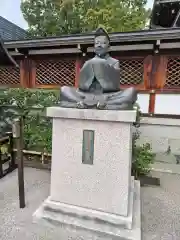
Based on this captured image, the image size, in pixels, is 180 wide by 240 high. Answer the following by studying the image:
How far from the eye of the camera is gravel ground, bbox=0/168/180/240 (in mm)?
2354

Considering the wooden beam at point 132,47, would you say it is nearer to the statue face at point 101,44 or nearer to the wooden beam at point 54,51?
the wooden beam at point 54,51

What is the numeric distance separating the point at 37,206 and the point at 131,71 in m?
4.24

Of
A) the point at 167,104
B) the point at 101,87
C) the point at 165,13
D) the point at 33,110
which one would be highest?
the point at 165,13

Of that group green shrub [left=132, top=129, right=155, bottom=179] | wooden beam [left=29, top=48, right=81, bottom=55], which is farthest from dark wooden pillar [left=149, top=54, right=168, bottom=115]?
wooden beam [left=29, top=48, right=81, bottom=55]

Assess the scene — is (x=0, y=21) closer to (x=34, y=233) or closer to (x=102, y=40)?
(x=102, y=40)

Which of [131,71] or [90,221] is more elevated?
[131,71]

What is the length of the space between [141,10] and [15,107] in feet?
38.7

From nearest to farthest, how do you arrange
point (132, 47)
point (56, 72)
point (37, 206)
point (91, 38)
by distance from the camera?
point (37, 206), point (91, 38), point (132, 47), point (56, 72)

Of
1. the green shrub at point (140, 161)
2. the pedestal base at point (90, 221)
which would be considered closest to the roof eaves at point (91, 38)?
the green shrub at point (140, 161)

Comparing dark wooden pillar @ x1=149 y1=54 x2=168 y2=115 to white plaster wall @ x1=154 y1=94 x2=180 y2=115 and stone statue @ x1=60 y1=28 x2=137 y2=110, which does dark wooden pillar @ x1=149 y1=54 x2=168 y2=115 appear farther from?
stone statue @ x1=60 y1=28 x2=137 y2=110

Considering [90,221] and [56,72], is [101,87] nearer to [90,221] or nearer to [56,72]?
[90,221]

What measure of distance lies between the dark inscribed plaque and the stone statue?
1.02ft

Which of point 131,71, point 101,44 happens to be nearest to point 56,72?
point 131,71

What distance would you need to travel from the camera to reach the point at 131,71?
5.64m
